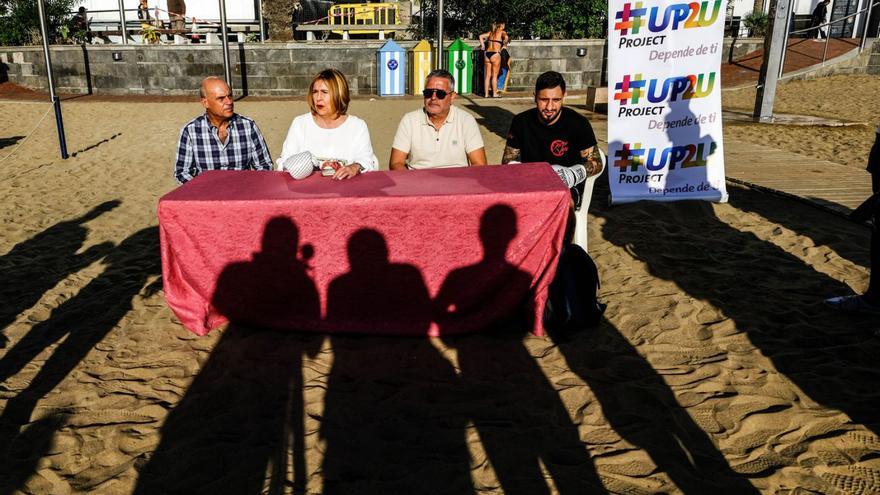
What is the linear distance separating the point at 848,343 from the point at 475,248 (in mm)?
2273

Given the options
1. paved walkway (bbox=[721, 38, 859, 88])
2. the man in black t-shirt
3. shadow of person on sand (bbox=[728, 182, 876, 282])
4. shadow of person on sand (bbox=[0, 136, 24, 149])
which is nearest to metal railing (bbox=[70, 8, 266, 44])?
shadow of person on sand (bbox=[0, 136, 24, 149])

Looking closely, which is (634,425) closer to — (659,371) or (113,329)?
(659,371)

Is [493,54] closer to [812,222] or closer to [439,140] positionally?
[812,222]

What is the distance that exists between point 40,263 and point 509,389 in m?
4.30

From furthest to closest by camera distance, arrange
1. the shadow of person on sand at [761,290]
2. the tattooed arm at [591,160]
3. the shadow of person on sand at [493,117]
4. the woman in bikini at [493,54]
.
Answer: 1. the woman in bikini at [493,54]
2. the shadow of person on sand at [493,117]
3. the tattooed arm at [591,160]
4. the shadow of person on sand at [761,290]

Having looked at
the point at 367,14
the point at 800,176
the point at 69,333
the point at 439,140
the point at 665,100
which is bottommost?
the point at 69,333

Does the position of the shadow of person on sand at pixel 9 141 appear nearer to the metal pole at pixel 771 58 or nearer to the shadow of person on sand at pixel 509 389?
the shadow of person on sand at pixel 509 389

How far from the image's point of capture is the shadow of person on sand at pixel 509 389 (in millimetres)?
2758

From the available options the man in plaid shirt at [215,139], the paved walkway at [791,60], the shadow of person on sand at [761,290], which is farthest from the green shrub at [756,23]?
the man in plaid shirt at [215,139]

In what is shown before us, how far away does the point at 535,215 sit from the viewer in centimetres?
364

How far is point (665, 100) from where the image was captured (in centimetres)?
646

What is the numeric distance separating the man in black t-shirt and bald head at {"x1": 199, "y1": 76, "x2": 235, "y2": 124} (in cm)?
198

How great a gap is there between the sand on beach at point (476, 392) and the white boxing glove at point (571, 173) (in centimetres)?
94

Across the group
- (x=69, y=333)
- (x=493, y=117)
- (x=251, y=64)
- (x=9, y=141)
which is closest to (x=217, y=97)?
(x=69, y=333)
